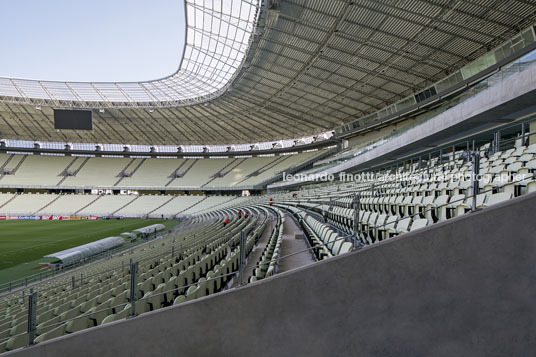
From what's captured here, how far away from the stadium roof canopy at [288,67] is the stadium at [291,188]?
0.16 m

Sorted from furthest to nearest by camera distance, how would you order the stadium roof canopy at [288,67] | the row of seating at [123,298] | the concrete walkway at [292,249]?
the stadium roof canopy at [288,67] < the concrete walkway at [292,249] < the row of seating at [123,298]

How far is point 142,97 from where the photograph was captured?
3622cm

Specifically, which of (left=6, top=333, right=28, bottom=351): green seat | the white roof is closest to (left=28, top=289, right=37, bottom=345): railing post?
(left=6, top=333, right=28, bottom=351): green seat

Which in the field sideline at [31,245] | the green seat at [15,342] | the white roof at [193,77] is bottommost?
the field sideline at [31,245]

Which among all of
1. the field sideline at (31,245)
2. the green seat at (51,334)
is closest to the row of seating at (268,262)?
the green seat at (51,334)

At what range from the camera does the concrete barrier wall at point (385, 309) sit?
2.70 metres

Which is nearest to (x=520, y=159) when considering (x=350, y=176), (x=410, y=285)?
(x=410, y=285)

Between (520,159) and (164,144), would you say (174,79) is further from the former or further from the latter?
(520,159)

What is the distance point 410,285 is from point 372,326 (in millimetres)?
511

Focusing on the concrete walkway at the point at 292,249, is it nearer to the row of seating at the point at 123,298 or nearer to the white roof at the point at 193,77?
the row of seating at the point at 123,298

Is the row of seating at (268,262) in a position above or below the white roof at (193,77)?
below

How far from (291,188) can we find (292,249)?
3132 cm

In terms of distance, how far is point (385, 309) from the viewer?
2.90 metres

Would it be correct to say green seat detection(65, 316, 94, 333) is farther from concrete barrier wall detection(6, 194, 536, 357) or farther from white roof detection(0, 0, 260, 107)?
white roof detection(0, 0, 260, 107)
